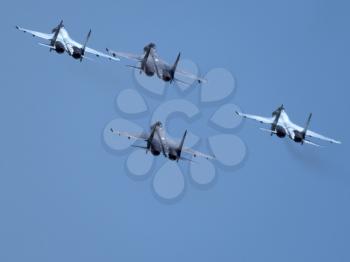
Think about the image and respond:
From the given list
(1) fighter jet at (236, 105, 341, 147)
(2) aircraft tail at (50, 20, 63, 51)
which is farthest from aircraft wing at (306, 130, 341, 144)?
(2) aircraft tail at (50, 20, 63, 51)

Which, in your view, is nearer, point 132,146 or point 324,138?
point 132,146

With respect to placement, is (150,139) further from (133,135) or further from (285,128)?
(285,128)

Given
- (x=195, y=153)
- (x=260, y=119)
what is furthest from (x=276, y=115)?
(x=195, y=153)

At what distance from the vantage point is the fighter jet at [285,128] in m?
106

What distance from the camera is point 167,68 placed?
103625 mm

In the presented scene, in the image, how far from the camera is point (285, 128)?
108312 millimetres

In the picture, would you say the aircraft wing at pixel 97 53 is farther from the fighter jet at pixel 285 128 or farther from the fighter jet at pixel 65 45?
the fighter jet at pixel 285 128

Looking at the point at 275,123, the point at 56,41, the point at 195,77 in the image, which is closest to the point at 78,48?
the point at 56,41

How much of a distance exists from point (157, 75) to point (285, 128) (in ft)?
40.2

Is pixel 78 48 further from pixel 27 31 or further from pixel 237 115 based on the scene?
pixel 237 115

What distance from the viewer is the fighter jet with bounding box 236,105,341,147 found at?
106438mm

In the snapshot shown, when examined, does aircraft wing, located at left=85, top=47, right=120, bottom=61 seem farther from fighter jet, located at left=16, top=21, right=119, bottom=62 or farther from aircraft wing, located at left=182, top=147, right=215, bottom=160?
aircraft wing, located at left=182, top=147, right=215, bottom=160

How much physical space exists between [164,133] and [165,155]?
94.0 inches

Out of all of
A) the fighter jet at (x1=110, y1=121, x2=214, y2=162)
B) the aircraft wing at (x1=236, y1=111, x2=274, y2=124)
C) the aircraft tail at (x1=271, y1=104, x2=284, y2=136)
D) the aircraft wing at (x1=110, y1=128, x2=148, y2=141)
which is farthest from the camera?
the aircraft wing at (x1=236, y1=111, x2=274, y2=124)
